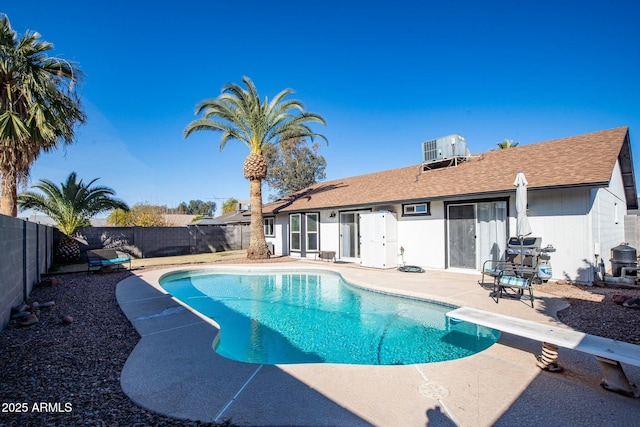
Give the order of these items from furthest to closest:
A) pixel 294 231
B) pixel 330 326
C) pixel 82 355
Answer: pixel 294 231, pixel 330 326, pixel 82 355

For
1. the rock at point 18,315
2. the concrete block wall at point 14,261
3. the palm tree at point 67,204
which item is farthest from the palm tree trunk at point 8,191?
the rock at point 18,315

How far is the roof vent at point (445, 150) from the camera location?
12.9 m

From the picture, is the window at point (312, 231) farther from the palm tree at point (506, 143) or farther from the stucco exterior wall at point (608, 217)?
the palm tree at point (506, 143)

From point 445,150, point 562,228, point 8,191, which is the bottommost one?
point 562,228

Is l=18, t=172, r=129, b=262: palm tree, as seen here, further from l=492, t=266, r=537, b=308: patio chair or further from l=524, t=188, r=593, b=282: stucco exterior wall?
l=524, t=188, r=593, b=282: stucco exterior wall

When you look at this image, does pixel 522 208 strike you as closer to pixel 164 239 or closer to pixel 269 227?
pixel 269 227

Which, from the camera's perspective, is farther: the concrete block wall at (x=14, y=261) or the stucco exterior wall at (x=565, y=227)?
the stucco exterior wall at (x=565, y=227)

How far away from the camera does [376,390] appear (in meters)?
3.08

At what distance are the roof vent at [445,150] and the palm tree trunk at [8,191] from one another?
1650 centimetres

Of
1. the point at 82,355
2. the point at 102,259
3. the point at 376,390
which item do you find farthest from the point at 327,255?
the point at 376,390

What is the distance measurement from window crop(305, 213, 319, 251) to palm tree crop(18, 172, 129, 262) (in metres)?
10.8

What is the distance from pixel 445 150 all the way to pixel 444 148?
108 mm

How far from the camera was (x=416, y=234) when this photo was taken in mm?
11773

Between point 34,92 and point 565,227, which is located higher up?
point 34,92
